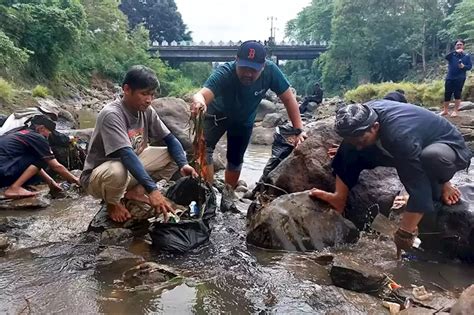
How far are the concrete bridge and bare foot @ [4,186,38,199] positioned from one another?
41.9 metres

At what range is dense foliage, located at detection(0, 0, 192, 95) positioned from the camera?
858 inches

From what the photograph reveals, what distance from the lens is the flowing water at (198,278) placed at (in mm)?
2588

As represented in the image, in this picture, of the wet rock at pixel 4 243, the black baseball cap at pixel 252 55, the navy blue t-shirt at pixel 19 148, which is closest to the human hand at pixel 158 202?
the wet rock at pixel 4 243

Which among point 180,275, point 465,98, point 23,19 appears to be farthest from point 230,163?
point 23,19

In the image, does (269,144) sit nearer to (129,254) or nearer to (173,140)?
(173,140)

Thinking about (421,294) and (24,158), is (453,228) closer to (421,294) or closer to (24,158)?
(421,294)

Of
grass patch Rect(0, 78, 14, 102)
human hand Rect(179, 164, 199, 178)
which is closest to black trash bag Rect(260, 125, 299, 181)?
human hand Rect(179, 164, 199, 178)

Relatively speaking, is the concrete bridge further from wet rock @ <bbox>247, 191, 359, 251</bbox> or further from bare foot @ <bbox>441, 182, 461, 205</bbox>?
bare foot @ <bbox>441, 182, 461, 205</bbox>

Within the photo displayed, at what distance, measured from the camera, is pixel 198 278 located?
2.99m

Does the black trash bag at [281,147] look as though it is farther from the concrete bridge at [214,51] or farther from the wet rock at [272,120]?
the concrete bridge at [214,51]

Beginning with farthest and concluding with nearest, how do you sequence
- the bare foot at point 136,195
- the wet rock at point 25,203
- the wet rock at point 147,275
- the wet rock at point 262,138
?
the wet rock at point 262,138, the wet rock at point 25,203, the bare foot at point 136,195, the wet rock at point 147,275

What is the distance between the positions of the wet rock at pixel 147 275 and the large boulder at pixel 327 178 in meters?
1.90

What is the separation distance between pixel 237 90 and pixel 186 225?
5.23 feet

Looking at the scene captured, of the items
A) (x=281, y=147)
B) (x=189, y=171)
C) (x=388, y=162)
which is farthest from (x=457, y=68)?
(x=189, y=171)
